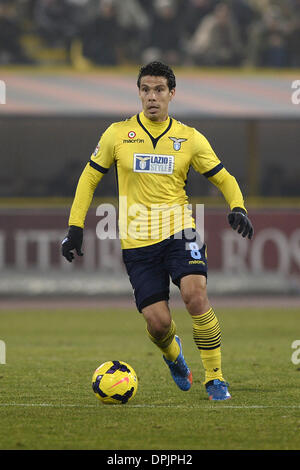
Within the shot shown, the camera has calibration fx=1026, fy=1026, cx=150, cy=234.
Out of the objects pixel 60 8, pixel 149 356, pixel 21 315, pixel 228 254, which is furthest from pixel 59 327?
pixel 60 8

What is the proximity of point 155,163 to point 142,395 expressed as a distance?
1.79 meters

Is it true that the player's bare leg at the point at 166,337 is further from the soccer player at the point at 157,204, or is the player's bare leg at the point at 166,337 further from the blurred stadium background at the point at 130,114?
the blurred stadium background at the point at 130,114

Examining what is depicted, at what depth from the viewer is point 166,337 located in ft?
25.2

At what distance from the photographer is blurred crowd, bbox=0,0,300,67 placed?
1980 cm

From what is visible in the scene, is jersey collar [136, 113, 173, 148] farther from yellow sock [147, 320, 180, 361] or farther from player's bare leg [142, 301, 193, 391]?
yellow sock [147, 320, 180, 361]

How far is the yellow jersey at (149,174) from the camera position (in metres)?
7.60

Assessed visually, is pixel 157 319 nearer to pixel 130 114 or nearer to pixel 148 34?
pixel 130 114

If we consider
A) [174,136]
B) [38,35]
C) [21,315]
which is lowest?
[21,315]

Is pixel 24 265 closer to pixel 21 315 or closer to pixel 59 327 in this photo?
pixel 21 315

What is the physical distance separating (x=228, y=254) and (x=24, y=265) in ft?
12.1

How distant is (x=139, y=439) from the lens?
5.95 metres

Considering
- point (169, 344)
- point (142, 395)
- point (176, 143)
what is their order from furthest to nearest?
point (142, 395) < point (169, 344) < point (176, 143)

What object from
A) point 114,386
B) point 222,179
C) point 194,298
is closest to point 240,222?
point 222,179

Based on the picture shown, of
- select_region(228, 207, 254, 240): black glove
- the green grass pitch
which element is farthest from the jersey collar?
the green grass pitch
